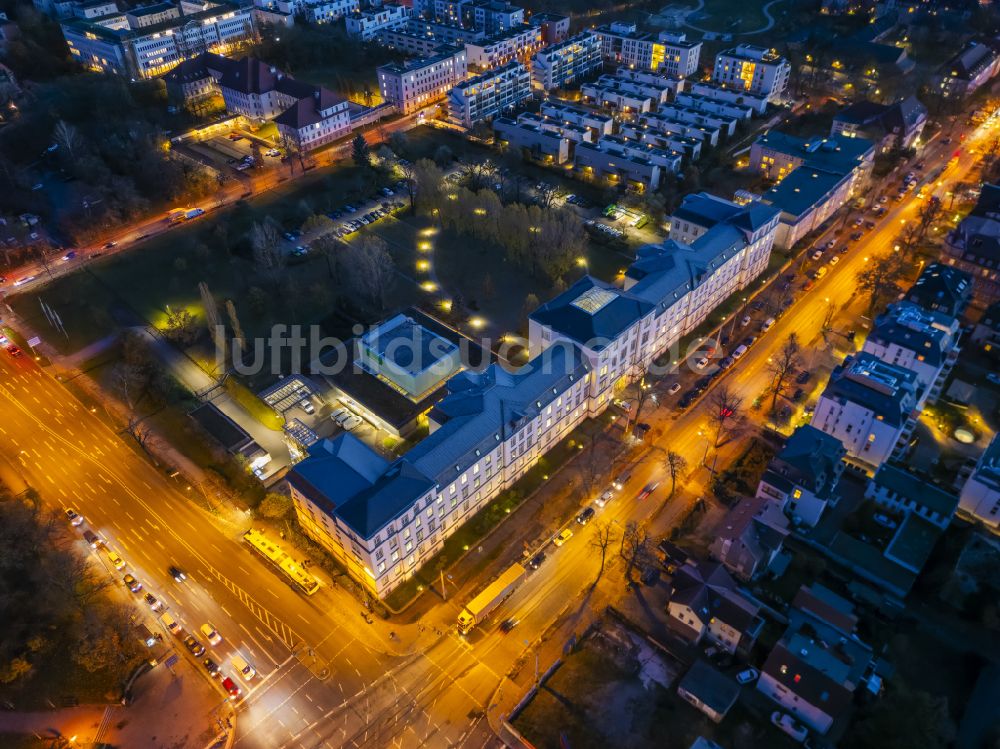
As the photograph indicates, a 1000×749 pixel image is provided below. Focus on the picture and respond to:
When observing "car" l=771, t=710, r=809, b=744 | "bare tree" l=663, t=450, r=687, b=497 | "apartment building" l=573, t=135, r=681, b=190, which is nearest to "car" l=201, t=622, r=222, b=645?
"bare tree" l=663, t=450, r=687, b=497

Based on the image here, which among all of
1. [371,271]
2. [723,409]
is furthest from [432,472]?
[371,271]

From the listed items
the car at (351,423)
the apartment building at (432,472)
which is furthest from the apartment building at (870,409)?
the car at (351,423)

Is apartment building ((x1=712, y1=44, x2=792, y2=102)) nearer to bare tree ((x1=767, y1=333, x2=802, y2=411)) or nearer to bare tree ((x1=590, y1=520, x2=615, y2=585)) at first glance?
bare tree ((x1=767, y1=333, x2=802, y2=411))

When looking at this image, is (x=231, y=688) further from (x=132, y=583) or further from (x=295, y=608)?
(x=132, y=583)

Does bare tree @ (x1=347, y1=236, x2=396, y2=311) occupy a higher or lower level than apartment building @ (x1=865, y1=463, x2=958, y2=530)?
higher

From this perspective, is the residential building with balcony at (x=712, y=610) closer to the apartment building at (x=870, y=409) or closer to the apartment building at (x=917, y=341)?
the apartment building at (x=870, y=409)

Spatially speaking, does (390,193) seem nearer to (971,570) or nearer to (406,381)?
(406,381)

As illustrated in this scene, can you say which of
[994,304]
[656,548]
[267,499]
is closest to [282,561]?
[267,499]
